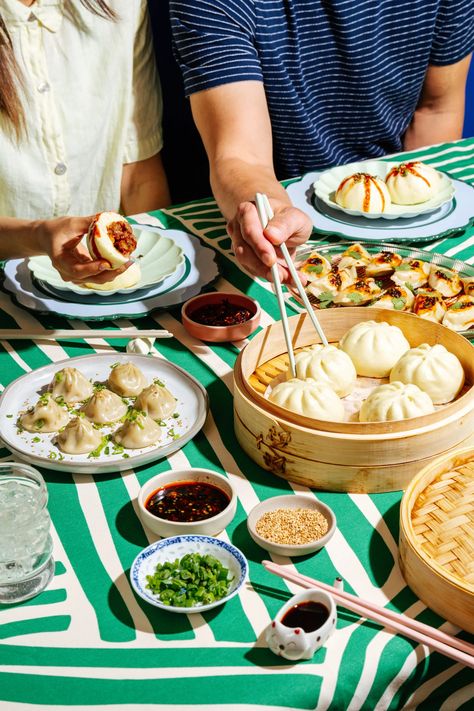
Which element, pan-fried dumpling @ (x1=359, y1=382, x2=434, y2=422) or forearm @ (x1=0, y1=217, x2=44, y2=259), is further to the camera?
forearm @ (x1=0, y1=217, x2=44, y2=259)

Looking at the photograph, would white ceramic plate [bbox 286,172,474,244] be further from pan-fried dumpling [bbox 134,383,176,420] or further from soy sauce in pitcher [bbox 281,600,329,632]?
soy sauce in pitcher [bbox 281,600,329,632]

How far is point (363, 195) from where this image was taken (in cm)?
241

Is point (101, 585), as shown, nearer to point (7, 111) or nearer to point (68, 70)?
point (7, 111)

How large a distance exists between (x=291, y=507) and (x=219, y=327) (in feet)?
2.07

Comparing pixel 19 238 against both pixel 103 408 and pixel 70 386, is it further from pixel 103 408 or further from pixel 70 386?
pixel 103 408

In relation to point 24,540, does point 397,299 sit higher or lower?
lower

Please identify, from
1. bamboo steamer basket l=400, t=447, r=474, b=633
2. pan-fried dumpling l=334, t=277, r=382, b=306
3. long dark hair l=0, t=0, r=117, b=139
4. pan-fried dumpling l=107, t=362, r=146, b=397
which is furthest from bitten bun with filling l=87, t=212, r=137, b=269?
long dark hair l=0, t=0, r=117, b=139

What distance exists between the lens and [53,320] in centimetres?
204

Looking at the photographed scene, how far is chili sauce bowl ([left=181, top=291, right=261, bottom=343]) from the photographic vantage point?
1.90m

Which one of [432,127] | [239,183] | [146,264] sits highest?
[239,183]

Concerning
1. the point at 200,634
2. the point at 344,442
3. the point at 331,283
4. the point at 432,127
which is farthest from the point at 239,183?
the point at 200,634

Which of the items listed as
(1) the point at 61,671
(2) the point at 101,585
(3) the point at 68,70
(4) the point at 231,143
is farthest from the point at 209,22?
(1) the point at 61,671

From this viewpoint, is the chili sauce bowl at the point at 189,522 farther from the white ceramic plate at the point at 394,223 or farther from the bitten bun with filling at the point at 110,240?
the white ceramic plate at the point at 394,223

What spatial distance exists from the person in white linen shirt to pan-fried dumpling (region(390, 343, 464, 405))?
1633mm
